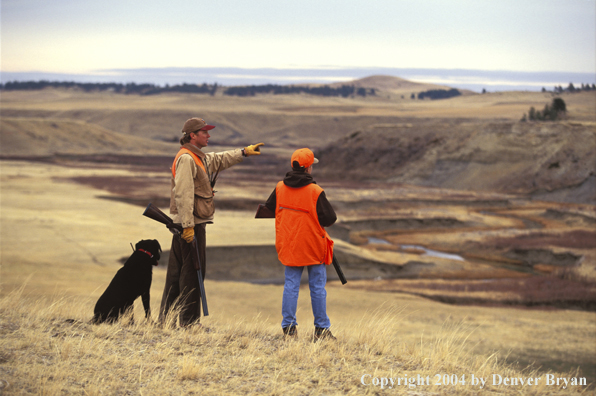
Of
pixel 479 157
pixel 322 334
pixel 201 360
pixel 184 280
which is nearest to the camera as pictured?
pixel 201 360

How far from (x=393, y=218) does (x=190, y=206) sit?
2635 centimetres

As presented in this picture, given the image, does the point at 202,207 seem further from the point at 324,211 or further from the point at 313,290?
→ the point at 313,290

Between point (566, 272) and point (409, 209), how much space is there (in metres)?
15.7

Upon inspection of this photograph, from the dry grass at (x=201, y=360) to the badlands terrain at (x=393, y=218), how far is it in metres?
4.90

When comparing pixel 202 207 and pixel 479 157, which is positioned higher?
pixel 202 207

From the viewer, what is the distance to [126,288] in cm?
617

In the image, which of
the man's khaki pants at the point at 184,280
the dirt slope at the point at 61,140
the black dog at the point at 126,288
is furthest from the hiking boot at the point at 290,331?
the dirt slope at the point at 61,140

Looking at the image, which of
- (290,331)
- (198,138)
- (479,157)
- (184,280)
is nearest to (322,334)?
(290,331)

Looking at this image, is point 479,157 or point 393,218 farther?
point 479,157

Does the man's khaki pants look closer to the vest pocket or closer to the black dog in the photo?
the vest pocket

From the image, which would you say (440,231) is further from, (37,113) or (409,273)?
(37,113)

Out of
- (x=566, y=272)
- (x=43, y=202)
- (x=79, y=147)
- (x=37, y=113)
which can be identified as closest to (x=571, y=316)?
(x=566, y=272)

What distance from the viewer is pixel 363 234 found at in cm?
2862

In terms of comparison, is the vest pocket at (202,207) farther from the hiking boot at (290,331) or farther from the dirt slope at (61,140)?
the dirt slope at (61,140)
